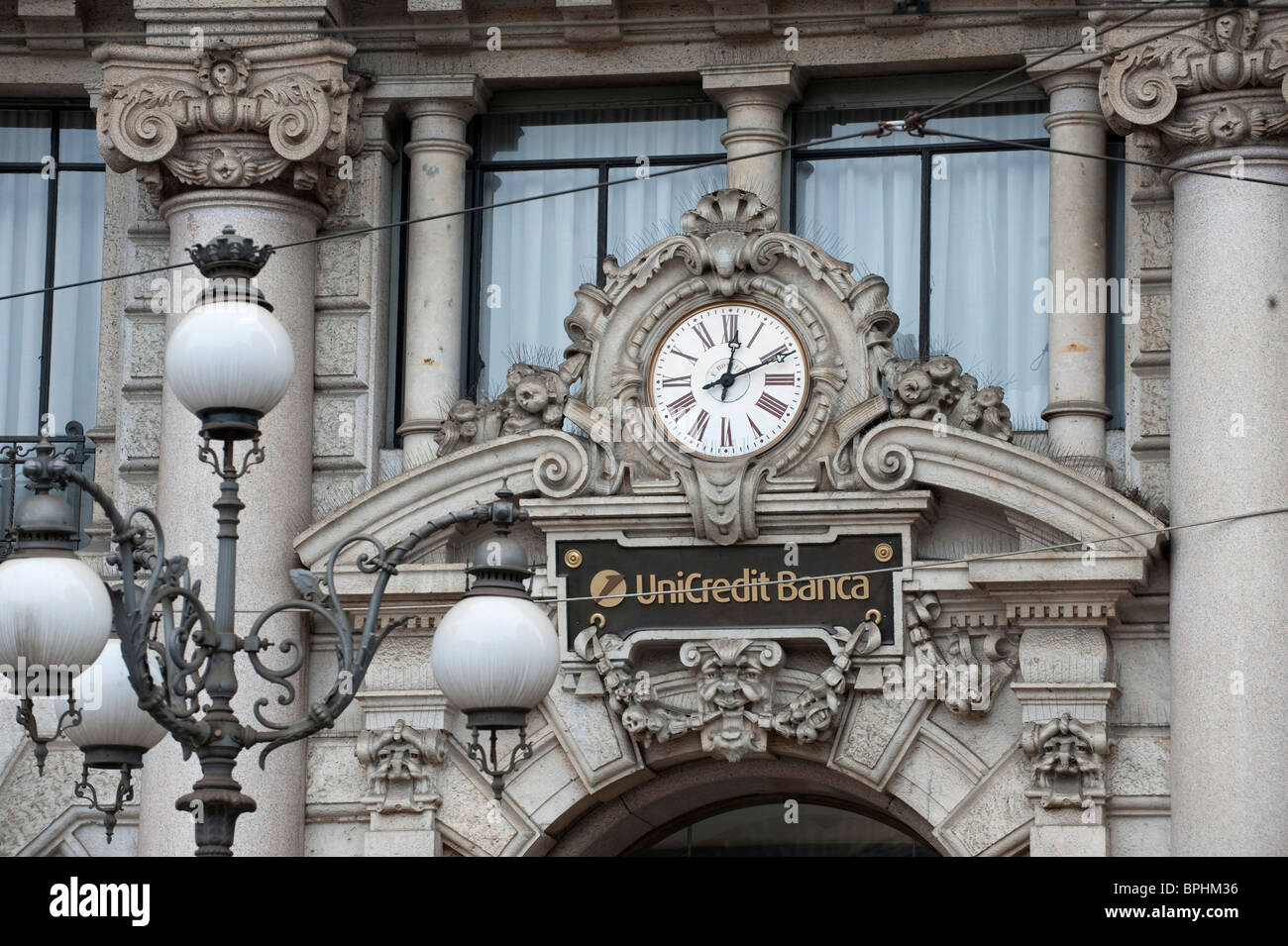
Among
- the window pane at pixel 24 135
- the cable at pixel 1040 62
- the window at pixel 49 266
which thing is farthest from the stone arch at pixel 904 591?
the window pane at pixel 24 135

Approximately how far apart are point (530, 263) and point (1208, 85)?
4715 mm

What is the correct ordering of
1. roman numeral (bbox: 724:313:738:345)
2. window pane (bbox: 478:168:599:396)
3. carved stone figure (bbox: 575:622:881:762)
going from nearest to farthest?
carved stone figure (bbox: 575:622:881:762) → roman numeral (bbox: 724:313:738:345) → window pane (bbox: 478:168:599:396)

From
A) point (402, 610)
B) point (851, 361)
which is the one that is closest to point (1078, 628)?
point (851, 361)

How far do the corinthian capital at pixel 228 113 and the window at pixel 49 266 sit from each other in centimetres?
140

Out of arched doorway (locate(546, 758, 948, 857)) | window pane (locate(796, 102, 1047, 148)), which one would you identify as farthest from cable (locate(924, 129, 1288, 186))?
arched doorway (locate(546, 758, 948, 857))

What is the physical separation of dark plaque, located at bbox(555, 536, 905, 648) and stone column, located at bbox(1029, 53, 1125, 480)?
1402 millimetres

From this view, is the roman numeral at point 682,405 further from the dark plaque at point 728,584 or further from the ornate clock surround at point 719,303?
the dark plaque at point 728,584

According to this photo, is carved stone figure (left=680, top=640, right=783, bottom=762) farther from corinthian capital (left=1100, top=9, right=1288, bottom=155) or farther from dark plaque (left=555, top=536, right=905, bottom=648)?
corinthian capital (left=1100, top=9, right=1288, bottom=155)

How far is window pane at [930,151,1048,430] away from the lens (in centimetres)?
1694

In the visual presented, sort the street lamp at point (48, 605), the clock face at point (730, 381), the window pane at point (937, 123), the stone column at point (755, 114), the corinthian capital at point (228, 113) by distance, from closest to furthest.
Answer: the street lamp at point (48, 605) < the clock face at point (730, 381) < the corinthian capital at point (228, 113) < the stone column at point (755, 114) < the window pane at point (937, 123)

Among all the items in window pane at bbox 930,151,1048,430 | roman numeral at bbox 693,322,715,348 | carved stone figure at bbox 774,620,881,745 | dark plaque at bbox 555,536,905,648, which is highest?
window pane at bbox 930,151,1048,430

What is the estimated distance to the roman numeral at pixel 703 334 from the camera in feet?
54.1

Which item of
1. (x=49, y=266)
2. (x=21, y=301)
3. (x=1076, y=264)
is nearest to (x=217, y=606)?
(x=1076, y=264)

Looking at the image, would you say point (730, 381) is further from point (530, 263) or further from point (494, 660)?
point (494, 660)
